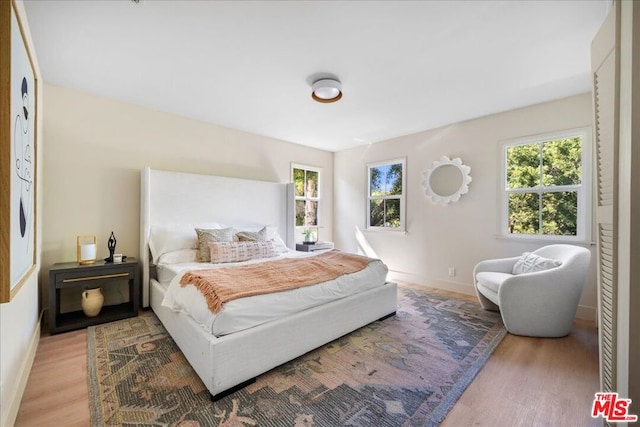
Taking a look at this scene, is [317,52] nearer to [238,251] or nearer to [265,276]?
[265,276]

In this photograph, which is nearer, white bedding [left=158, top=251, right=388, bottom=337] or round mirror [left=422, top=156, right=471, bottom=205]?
white bedding [left=158, top=251, right=388, bottom=337]

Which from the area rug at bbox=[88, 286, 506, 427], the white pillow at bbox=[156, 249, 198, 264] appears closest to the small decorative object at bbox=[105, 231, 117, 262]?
the white pillow at bbox=[156, 249, 198, 264]

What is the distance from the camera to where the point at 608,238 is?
1.21 m

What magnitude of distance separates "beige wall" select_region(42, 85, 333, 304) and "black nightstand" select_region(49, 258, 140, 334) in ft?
1.27

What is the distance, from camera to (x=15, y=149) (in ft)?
4.55

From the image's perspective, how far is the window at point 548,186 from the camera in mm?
3010

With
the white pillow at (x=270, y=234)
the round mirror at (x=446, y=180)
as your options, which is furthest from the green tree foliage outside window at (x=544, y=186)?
the white pillow at (x=270, y=234)

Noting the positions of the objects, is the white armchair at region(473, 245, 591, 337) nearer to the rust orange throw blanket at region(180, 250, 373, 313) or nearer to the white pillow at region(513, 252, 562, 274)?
the white pillow at region(513, 252, 562, 274)

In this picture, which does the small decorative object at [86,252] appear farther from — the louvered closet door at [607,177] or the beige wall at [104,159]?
the louvered closet door at [607,177]

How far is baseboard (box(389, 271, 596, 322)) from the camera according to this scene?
9.51 ft

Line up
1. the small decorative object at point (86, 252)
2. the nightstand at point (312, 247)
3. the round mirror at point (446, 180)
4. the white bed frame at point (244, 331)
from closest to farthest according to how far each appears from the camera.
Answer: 1. the white bed frame at point (244, 331)
2. the small decorative object at point (86, 252)
3. the round mirror at point (446, 180)
4. the nightstand at point (312, 247)

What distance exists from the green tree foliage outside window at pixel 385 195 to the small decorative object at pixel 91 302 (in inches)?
161

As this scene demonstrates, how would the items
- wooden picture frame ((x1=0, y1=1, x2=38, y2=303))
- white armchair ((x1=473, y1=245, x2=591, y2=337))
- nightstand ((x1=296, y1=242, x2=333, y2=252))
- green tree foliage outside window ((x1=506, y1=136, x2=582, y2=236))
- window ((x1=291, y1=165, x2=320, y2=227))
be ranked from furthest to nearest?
1. window ((x1=291, y1=165, x2=320, y2=227))
2. nightstand ((x1=296, y1=242, x2=333, y2=252))
3. green tree foliage outside window ((x1=506, y1=136, x2=582, y2=236))
4. white armchair ((x1=473, y1=245, x2=591, y2=337))
5. wooden picture frame ((x1=0, y1=1, x2=38, y2=303))

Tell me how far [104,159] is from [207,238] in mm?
1487
